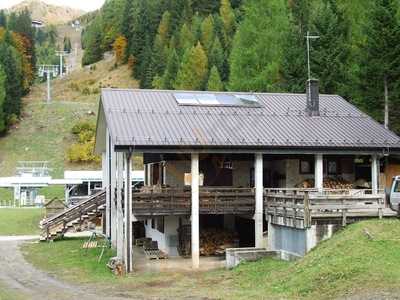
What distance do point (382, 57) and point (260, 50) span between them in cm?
891

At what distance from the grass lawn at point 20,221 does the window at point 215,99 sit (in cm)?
1479

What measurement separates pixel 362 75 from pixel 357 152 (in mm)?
9945

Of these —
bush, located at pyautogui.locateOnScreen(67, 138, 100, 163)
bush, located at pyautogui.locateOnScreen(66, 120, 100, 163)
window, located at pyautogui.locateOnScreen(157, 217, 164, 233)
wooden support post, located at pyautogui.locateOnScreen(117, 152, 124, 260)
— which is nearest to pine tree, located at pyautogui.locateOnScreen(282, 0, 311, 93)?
window, located at pyautogui.locateOnScreen(157, 217, 164, 233)

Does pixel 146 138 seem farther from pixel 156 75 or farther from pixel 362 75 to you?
pixel 156 75

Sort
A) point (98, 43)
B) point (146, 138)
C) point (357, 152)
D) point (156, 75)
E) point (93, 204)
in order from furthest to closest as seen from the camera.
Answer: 1. point (98, 43)
2. point (156, 75)
3. point (93, 204)
4. point (357, 152)
5. point (146, 138)

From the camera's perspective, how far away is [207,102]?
26.5 metres

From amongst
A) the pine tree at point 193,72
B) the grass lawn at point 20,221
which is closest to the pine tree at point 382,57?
the grass lawn at point 20,221

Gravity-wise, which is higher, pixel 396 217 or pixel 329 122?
pixel 329 122

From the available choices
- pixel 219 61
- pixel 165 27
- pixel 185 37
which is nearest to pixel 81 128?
pixel 219 61

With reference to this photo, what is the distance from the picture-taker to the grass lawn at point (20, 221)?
3634 centimetres

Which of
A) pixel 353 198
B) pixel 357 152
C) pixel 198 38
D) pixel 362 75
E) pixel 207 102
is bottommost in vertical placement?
pixel 353 198

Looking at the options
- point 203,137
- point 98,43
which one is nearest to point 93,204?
point 203,137

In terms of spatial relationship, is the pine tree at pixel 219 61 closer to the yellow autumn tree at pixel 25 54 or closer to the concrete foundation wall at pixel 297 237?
the yellow autumn tree at pixel 25 54

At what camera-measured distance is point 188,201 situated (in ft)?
75.9
